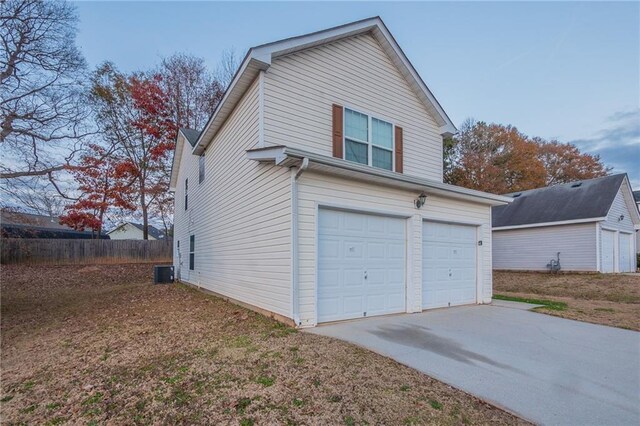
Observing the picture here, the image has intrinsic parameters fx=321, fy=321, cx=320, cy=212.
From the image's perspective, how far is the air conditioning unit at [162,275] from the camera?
13897 millimetres

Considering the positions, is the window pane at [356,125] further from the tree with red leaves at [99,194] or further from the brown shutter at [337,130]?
the tree with red leaves at [99,194]

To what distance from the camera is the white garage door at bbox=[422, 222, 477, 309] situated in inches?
310

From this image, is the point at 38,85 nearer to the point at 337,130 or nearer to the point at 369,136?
the point at 337,130

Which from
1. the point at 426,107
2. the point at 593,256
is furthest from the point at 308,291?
the point at 593,256

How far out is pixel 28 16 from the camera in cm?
864

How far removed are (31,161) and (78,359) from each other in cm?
652

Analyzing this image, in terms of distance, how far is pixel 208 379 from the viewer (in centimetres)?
372

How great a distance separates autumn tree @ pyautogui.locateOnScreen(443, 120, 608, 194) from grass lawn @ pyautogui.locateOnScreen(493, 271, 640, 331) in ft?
39.2

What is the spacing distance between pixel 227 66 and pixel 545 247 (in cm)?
2303

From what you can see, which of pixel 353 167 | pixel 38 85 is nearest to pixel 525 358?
pixel 353 167

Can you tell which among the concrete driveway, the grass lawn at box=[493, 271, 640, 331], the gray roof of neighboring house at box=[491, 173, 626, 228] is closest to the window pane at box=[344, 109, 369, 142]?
the concrete driveway

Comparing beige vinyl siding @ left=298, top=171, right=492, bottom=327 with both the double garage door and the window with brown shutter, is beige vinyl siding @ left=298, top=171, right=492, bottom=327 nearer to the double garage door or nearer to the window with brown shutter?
the double garage door

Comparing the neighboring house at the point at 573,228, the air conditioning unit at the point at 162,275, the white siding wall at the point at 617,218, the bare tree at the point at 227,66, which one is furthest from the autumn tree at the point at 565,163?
the air conditioning unit at the point at 162,275

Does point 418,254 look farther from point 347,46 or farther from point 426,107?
point 347,46
